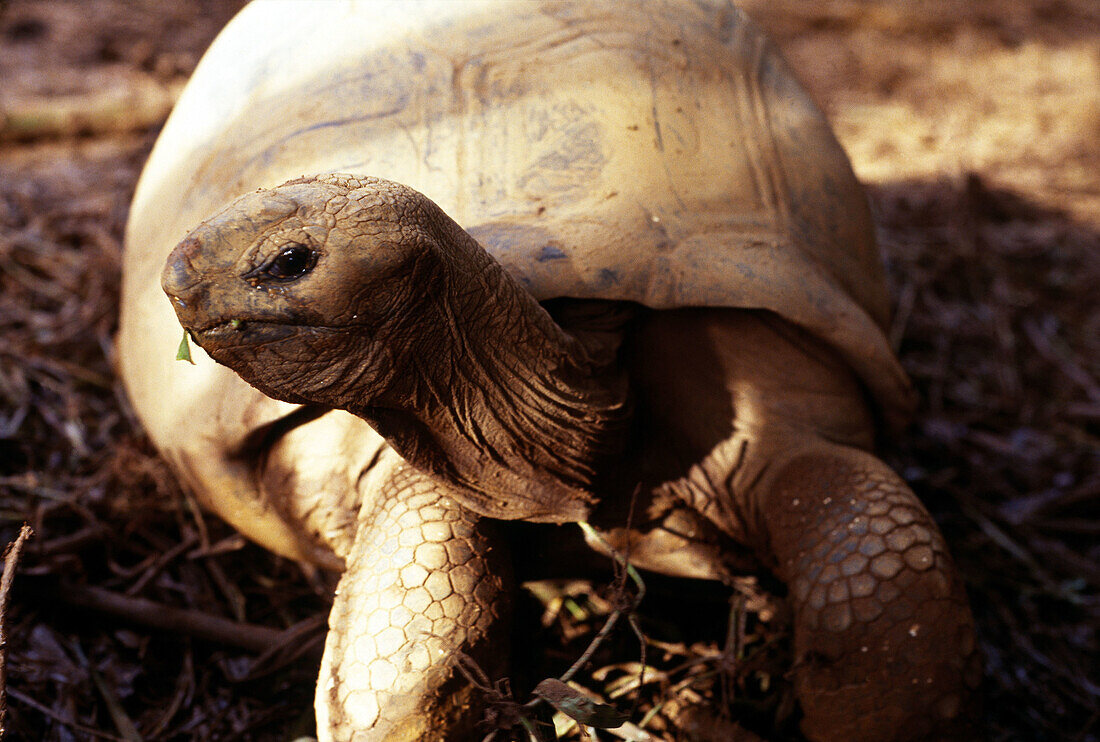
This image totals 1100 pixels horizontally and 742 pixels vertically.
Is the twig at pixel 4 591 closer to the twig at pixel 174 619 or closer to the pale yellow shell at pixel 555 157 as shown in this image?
the pale yellow shell at pixel 555 157

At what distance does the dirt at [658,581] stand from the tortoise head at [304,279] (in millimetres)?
1007

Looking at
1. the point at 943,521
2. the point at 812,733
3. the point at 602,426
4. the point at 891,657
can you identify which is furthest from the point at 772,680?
the point at 943,521

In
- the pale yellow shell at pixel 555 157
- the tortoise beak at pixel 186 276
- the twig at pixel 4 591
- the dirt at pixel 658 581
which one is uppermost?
the tortoise beak at pixel 186 276

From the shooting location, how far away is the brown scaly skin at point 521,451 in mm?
1229

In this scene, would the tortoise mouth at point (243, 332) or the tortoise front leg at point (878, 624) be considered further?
the tortoise front leg at point (878, 624)

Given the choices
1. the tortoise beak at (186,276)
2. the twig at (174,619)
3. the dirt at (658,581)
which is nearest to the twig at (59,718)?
the dirt at (658,581)

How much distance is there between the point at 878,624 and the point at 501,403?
881 mm

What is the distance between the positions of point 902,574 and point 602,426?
682 mm

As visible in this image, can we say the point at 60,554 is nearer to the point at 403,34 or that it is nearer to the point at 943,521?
the point at 403,34

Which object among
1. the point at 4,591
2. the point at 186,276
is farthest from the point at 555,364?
the point at 4,591

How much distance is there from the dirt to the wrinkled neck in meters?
0.47

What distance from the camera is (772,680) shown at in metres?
1.99

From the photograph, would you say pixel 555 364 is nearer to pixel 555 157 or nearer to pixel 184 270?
pixel 555 157

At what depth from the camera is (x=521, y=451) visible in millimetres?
1685
